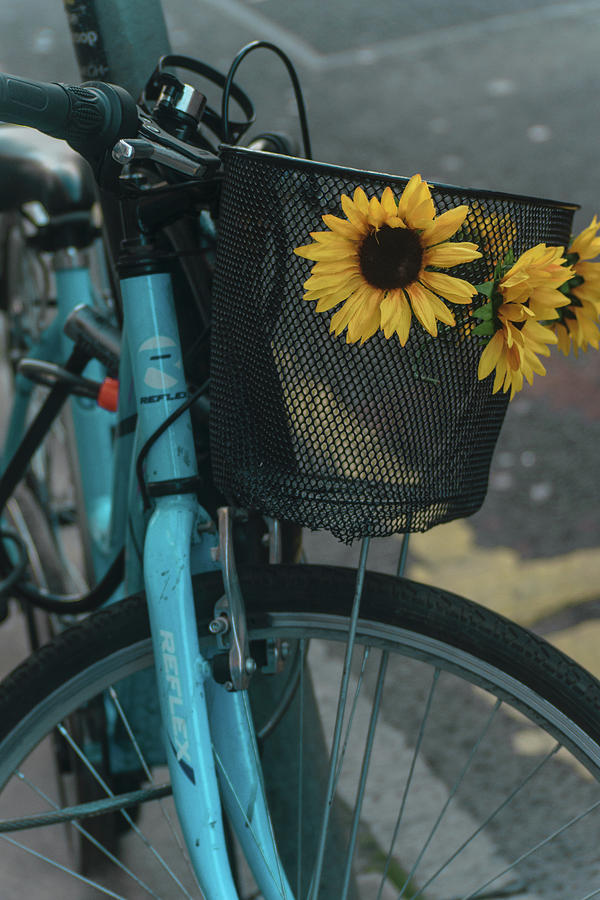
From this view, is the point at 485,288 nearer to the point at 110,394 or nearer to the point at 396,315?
the point at 396,315

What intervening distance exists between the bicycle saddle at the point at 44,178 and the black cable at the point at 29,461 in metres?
0.40

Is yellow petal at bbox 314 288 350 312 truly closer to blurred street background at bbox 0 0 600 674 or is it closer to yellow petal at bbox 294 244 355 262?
yellow petal at bbox 294 244 355 262

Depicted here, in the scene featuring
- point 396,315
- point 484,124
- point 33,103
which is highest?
point 484,124

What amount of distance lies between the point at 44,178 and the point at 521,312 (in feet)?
4.11

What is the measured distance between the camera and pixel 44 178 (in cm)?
191

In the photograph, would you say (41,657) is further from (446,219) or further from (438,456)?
(446,219)

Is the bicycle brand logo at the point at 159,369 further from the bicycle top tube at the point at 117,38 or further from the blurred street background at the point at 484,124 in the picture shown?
the blurred street background at the point at 484,124

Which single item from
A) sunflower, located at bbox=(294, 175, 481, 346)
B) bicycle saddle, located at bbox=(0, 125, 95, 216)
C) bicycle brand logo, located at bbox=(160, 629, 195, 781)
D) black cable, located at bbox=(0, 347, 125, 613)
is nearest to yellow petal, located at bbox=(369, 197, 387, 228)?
sunflower, located at bbox=(294, 175, 481, 346)

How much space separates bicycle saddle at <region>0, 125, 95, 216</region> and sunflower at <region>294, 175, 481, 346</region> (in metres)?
1.13

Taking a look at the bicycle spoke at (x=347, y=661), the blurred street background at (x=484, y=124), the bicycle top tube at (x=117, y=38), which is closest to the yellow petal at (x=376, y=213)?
the bicycle spoke at (x=347, y=661)

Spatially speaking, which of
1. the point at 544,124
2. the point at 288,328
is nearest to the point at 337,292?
the point at 288,328

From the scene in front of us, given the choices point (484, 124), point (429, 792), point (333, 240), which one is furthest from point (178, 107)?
point (484, 124)

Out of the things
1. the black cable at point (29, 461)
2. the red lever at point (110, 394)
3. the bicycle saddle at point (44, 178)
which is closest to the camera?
the red lever at point (110, 394)

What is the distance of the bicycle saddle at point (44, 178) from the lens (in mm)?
1910
